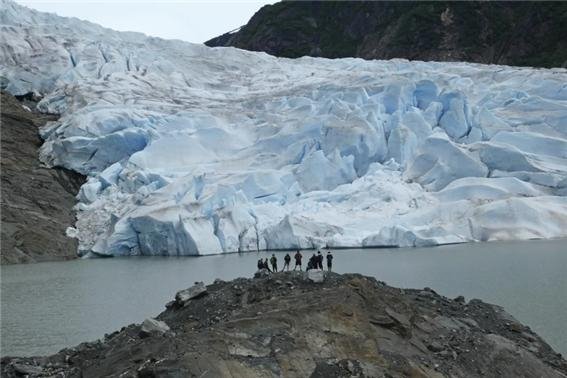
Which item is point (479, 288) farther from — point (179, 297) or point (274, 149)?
point (274, 149)

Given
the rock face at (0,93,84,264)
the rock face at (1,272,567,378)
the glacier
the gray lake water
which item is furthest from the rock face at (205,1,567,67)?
the rock face at (1,272,567,378)

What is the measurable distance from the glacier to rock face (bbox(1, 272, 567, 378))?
1226 centimetres

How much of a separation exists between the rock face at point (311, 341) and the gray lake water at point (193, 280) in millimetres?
1780

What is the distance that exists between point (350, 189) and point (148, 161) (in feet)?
20.8

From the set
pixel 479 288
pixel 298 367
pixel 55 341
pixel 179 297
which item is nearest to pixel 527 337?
pixel 298 367

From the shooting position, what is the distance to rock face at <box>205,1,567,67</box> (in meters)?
49.4

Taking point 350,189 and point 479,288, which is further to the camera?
point 350,189

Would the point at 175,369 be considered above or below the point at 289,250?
above

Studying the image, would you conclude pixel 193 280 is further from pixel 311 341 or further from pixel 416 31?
pixel 416 31

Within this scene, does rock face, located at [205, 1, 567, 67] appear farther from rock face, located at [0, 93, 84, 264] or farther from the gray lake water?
the gray lake water

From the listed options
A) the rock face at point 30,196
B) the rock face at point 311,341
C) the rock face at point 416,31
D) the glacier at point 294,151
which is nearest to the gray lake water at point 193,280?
the glacier at point 294,151

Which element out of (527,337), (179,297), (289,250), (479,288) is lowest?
(289,250)

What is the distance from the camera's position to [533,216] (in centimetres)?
1889

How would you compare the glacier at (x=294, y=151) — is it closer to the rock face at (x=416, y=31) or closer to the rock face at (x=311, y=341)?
the rock face at (x=311, y=341)
